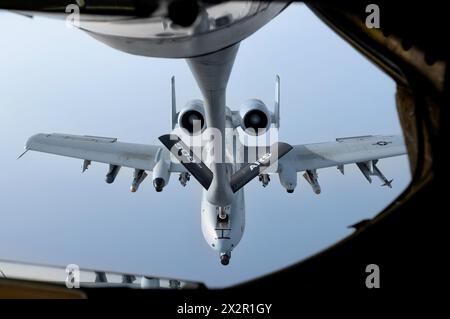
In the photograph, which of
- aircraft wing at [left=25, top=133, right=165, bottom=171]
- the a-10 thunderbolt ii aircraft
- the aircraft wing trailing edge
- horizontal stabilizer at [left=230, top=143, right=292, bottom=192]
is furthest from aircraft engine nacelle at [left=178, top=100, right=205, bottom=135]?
aircraft wing at [left=25, top=133, right=165, bottom=171]

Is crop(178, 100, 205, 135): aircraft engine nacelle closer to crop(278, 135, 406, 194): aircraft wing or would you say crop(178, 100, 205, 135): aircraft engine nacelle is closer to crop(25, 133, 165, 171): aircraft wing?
crop(278, 135, 406, 194): aircraft wing

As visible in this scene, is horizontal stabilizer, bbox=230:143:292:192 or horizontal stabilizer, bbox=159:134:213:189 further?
horizontal stabilizer, bbox=230:143:292:192

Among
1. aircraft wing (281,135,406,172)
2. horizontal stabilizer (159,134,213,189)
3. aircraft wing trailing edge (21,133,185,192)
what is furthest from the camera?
aircraft wing trailing edge (21,133,185,192)

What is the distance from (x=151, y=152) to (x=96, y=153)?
147cm

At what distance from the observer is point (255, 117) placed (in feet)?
35.0

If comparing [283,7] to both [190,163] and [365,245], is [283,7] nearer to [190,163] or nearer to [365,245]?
[365,245]

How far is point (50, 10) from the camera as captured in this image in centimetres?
162

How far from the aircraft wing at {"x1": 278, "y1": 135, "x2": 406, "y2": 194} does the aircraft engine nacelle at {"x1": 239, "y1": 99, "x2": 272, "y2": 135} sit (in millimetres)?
1393

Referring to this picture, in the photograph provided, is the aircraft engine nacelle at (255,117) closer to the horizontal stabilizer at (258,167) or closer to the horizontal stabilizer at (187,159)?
the horizontal stabilizer at (258,167)

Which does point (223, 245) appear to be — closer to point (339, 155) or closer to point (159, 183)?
point (159, 183)

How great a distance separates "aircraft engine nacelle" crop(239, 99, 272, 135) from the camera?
34.9 feet

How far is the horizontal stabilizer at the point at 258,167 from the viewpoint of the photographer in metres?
9.56

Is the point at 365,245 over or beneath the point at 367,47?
beneath
